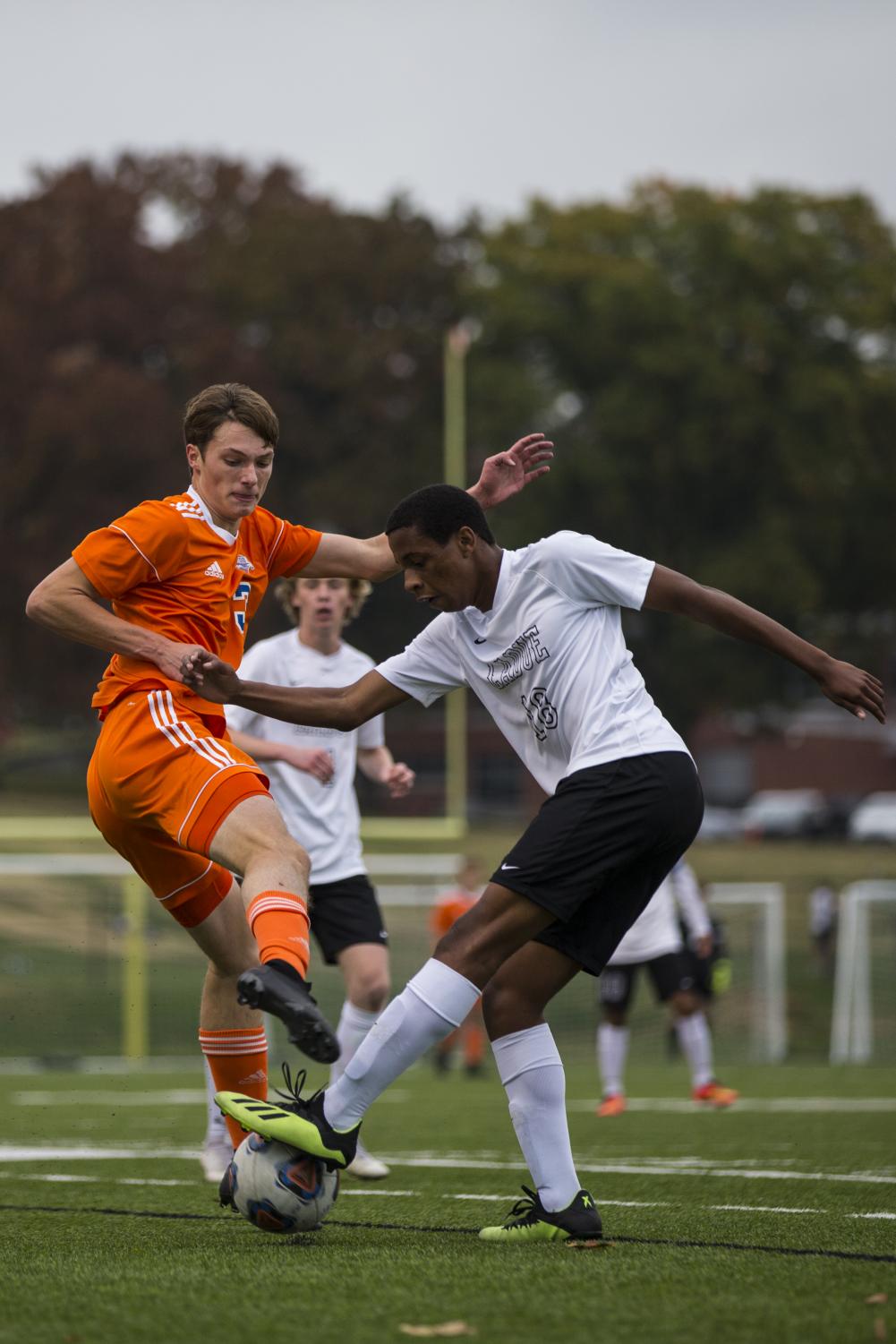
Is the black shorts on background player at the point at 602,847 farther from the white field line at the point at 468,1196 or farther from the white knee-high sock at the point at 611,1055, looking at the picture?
the white knee-high sock at the point at 611,1055

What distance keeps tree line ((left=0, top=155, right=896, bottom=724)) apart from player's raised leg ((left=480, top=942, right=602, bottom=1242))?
2220 centimetres

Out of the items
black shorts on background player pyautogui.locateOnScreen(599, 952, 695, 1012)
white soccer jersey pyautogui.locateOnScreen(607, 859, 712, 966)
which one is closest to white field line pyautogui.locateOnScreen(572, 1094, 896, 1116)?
black shorts on background player pyautogui.locateOnScreen(599, 952, 695, 1012)

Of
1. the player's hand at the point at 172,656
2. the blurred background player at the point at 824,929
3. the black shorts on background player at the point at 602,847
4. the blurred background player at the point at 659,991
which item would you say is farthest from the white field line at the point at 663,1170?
the blurred background player at the point at 824,929

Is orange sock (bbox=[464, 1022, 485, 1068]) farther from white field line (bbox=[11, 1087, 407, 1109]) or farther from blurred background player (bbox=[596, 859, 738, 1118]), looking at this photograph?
blurred background player (bbox=[596, 859, 738, 1118])

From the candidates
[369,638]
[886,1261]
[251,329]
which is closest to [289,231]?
[251,329]

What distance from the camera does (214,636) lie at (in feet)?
18.0

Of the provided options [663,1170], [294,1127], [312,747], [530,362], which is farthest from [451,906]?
Answer: [530,362]

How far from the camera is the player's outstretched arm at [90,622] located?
515cm

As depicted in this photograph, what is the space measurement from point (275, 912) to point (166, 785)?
56 cm

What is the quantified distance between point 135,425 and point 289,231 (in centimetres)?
843

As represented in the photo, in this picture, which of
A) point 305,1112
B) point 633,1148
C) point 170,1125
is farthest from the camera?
point 170,1125

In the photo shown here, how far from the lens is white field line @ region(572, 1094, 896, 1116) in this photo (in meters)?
11.2

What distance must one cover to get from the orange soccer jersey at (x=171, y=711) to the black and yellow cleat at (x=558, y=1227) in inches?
48.2

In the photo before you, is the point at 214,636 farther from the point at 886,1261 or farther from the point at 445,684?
the point at 886,1261
